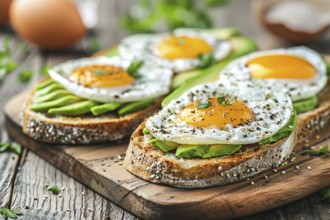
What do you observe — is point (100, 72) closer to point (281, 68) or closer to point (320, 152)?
point (281, 68)

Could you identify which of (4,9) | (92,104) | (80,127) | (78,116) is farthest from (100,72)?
(4,9)

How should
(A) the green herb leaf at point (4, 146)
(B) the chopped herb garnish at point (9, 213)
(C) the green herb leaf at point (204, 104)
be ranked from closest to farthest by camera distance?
(B) the chopped herb garnish at point (9, 213), (C) the green herb leaf at point (204, 104), (A) the green herb leaf at point (4, 146)

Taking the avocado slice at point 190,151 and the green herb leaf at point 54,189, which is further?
the green herb leaf at point 54,189

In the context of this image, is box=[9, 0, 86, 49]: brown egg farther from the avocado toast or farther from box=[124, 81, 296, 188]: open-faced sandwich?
box=[124, 81, 296, 188]: open-faced sandwich

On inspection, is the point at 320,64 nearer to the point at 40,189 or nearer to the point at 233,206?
the point at 233,206

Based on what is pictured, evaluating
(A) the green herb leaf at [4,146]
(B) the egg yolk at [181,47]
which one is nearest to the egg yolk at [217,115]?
(B) the egg yolk at [181,47]

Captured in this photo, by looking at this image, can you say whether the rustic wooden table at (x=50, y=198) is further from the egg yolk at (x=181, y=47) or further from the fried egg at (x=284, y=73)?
the egg yolk at (x=181, y=47)
